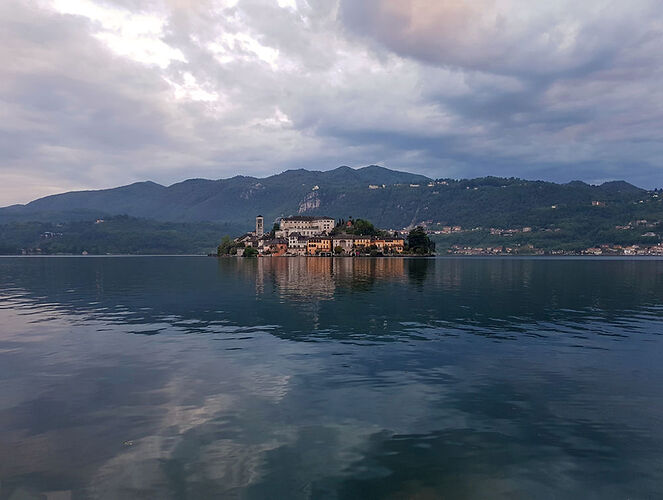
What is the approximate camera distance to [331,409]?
19.8 metres

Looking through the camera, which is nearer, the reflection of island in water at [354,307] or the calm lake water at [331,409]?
the calm lake water at [331,409]

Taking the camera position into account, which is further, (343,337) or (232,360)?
(343,337)

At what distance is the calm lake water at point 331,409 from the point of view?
1381 centimetres

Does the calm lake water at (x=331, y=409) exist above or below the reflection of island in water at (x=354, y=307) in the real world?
above

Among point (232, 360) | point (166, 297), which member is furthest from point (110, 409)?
point (166, 297)

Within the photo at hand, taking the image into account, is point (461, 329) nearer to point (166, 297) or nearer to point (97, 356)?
point (97, 356)

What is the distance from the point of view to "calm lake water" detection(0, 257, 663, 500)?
45.3 ft

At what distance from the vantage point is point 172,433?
17156 mm

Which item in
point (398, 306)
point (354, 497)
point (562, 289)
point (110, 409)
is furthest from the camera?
point (562, 289)

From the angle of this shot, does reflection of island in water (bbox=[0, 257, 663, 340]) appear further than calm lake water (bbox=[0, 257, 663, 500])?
Yes

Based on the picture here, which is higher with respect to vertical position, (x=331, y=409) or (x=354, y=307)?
(x=331, y=409)

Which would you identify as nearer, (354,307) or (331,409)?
(331,409)

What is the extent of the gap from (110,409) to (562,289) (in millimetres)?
77161

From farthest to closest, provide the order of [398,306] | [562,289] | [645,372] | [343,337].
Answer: [562,289]
[398,306]
[343,337]
[645,372]
